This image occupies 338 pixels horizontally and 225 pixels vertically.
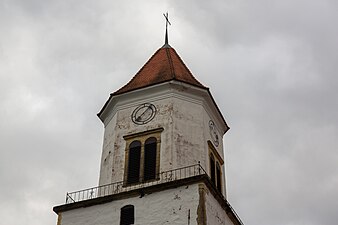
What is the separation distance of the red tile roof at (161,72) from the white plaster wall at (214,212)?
5.92 metres

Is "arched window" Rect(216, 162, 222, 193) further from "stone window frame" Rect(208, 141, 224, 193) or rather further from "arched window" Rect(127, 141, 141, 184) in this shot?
"arched window" Rect(127, 141, 141, 184)

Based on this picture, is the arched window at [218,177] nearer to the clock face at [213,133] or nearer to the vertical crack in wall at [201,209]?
the clock face at [213,133]

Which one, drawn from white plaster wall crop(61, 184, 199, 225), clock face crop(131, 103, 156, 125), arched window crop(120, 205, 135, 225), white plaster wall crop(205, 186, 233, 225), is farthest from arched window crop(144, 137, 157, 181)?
white plaster wall crop(205, 186, 233, 225)

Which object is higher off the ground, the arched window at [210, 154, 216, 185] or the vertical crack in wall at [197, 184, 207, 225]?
the arched window at [210, 154, 216, 185]

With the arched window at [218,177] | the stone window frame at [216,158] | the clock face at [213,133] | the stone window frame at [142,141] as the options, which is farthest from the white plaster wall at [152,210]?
the clock face at [213,133]

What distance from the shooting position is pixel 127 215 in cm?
2342

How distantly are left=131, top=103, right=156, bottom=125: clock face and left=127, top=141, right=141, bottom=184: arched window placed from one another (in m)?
1.09

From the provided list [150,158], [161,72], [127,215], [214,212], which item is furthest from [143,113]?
[214,212]

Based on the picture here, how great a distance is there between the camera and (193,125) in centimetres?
2633

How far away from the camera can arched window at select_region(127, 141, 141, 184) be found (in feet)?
81.8

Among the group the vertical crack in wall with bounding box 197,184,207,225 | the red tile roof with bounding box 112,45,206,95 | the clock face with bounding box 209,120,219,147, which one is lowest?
the vertical crack in wall with bounding box 197,184,207,225

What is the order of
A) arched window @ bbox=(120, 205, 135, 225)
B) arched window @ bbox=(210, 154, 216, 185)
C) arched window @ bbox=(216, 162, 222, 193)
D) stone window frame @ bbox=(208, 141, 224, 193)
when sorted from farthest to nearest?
1. arched window @ bbox=(216, 162, 222, 193)
2. stone window frame @ bbox=(208, 141, 224, 193)
3. arched window @ bbox=(210, 154, 216, 185)
4. arched window @ bbox=(120, 205, 135, 225)

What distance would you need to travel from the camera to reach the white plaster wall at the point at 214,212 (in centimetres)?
2273

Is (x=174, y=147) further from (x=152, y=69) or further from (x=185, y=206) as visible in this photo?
(x=152, y=69)
